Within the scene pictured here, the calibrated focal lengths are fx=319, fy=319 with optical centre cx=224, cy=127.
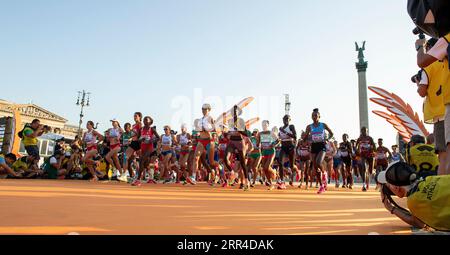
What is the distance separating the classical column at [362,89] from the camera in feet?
131

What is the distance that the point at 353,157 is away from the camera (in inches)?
559

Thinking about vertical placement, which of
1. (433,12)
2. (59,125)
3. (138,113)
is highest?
A: (59,125)

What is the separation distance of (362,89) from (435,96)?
4023cm

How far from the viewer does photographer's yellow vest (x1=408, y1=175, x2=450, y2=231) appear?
4.95ft

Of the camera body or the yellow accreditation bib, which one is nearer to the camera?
the yellow accreditation bib

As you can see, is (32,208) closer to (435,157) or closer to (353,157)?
(435,157)

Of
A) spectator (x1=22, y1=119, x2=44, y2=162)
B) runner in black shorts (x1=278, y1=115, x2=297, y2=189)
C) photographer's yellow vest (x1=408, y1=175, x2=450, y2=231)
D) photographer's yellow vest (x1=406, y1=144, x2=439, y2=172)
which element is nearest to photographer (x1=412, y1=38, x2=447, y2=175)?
photographer's yellow vest (x1=406, y1=144, x2=439, y2=172)

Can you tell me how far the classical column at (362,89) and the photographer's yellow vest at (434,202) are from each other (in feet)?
133

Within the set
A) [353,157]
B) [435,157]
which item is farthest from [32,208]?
[353,157]

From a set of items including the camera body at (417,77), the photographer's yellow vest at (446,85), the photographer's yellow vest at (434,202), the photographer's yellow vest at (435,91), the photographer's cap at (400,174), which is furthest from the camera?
the camera body at (417,77)

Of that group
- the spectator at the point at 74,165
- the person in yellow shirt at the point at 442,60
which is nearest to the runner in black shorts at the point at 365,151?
the person in yellow shirt at the point at 442,60

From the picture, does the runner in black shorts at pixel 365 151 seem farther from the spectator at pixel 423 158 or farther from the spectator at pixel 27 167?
the spectator at pixel 27 167

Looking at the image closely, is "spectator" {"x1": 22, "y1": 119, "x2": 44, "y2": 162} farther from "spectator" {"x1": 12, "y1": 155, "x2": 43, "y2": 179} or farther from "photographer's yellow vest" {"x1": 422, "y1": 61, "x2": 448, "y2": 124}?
"photographer's yellow vest" {"x1": 422, "y1": 61, "x2": 448, "y2": 124}
